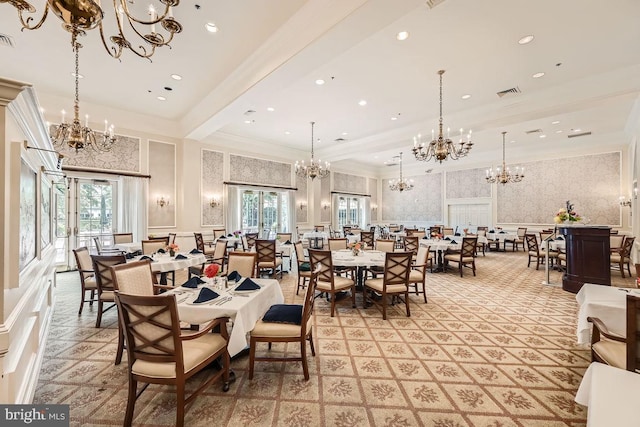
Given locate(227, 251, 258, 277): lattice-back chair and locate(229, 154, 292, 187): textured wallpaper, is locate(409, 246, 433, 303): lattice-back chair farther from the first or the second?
locate(229, 154, 292, 187): textured wallpaper

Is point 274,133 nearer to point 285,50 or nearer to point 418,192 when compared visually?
point 285,50

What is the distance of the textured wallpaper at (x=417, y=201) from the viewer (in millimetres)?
13973

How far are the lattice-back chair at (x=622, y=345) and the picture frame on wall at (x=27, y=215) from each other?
4.17 metres

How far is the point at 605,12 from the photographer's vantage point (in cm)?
354

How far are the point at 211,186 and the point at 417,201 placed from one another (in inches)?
419

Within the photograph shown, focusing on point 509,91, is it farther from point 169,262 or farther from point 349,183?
point 349,183

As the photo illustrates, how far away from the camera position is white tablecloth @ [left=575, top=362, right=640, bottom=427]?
1098mm

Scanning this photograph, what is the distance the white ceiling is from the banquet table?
3.34 metres

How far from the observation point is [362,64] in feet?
16.2

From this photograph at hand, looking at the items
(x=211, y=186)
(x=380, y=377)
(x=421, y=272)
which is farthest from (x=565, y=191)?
(x=211, y=186)

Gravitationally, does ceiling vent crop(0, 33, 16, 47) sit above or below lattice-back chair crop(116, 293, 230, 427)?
above

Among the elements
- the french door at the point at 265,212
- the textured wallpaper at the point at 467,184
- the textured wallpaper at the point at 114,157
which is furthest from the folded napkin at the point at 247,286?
the textured wallpaper at the point at 467,184

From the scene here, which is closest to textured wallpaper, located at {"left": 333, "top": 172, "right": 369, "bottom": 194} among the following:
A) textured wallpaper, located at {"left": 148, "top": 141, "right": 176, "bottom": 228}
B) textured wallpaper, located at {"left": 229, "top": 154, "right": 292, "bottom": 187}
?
textured wallpaper, located at {"left": 229, "top": 154, "right": 292, "bottom": 187}

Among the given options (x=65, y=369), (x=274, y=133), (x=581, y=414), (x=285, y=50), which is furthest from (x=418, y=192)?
(x=65, y=369)
